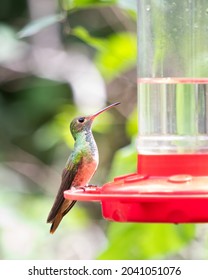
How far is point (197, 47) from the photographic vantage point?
2771 millimetres

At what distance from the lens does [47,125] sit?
17.6 ft

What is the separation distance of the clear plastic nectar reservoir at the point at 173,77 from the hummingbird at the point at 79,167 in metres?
0.15

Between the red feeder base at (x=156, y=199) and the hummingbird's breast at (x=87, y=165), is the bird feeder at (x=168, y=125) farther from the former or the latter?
the hummingbird's breast at (x=87, y=165)

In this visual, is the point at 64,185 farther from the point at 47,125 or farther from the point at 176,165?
the point at 47,125

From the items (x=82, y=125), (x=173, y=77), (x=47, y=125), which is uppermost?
(x=173, y=77)

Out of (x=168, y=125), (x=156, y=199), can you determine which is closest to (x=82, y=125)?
(x=168, y=125)

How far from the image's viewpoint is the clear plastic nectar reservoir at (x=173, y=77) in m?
2.66

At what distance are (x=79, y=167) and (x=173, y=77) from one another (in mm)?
377

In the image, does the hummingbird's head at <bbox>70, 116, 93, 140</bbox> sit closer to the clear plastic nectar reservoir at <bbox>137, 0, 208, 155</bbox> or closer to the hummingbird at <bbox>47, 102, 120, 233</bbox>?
the hummingbird at <bbox>47, 102, 120, 233</bbox>

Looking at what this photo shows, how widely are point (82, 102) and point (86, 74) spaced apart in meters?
0.14

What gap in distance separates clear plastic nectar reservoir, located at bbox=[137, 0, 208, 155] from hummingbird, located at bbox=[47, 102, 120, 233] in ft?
0.51

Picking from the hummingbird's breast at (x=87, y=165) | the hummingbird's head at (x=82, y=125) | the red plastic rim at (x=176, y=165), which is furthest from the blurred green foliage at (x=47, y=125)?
the red plastic rim at (x=176, y=165)

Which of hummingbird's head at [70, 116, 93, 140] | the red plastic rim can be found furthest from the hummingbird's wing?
the red plastic rim
